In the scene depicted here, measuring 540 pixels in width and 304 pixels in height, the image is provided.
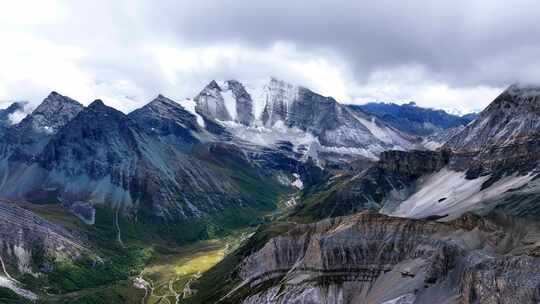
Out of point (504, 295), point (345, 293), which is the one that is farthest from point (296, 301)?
point (504, 295)

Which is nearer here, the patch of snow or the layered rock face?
the layered rock face

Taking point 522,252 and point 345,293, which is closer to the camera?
point 522,252

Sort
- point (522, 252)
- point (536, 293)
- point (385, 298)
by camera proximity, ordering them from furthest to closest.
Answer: point (385, 298), point (522, 252), point (536, 293)

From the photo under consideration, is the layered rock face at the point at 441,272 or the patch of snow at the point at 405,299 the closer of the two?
the layered rock face at the point at 441,272

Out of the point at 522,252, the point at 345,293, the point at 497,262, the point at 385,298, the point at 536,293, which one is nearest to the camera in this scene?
the point at 536,293

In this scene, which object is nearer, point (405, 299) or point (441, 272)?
point (441, 272)

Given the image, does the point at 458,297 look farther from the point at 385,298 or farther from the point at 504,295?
the point at 385,298

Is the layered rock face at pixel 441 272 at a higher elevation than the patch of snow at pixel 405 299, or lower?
higher

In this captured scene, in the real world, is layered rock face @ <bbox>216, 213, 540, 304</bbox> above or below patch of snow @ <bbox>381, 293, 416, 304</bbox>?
above

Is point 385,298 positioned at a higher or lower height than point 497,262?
lower

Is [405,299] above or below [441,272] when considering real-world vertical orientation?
below
